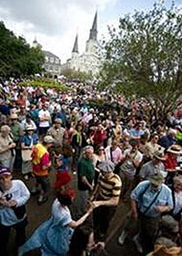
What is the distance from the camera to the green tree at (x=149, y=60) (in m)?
19.7

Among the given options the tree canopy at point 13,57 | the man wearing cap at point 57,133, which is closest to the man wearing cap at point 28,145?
the man wearing cap at point 57,133

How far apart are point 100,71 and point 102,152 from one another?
43.8 feet

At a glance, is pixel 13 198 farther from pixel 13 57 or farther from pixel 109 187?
pixel 13 57

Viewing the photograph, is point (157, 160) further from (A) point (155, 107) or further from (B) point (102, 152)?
(A) point (155, 107)

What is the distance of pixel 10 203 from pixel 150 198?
7.32ft

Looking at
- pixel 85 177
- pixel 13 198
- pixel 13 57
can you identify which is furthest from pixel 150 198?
pixel 13 57

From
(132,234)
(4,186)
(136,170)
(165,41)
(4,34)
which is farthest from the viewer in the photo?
(4,34)

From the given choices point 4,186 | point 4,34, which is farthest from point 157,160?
point 4,34

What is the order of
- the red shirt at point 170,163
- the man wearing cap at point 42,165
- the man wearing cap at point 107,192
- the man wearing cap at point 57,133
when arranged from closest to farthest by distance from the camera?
the man wearing cap at point 107,192, the man wearing cap at point 42,165, the red shirt at point 170,163, the man wearing cap at point 57,133

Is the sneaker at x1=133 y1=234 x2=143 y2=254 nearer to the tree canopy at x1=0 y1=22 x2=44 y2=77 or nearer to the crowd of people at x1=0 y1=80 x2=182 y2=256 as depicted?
the crowd of people at x1=0 y1=80 x2=182 y2=256

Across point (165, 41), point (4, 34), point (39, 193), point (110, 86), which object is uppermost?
point (4, 34)

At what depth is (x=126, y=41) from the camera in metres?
20.5

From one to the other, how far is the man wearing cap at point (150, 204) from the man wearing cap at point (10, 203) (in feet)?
5.94

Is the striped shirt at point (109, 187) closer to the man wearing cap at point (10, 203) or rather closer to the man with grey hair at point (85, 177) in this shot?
the man with grey hair at point (85, 177)
